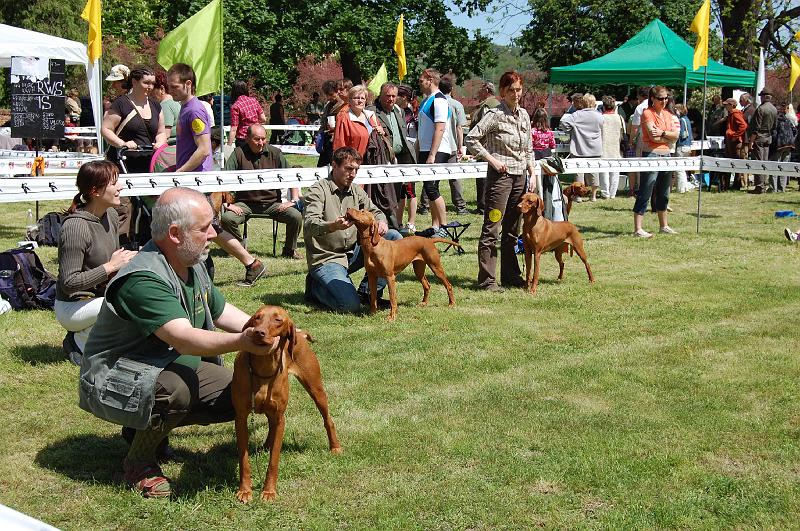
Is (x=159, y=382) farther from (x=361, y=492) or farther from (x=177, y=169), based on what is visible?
(x=177, y=169)

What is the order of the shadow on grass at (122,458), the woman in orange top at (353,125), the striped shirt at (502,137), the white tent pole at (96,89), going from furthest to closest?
the white tent pole at (96,89)
the woman in orange top at (353,125)
the striped shirt at (502,137)
the shadow on grass at (122,458)

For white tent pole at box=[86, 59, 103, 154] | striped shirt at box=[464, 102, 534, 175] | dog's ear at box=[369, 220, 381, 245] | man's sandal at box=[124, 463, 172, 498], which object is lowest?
man's sandal at box=[124, 463, 172, 498]

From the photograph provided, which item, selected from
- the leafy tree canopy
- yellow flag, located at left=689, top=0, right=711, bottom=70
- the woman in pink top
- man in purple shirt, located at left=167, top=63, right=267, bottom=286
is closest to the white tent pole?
the woman in pink top

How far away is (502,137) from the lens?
776cm

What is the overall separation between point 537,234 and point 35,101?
9145mm

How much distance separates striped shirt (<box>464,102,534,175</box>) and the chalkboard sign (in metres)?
8.30

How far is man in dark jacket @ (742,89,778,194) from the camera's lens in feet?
56.4

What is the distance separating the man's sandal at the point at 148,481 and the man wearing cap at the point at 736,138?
15.7 metres

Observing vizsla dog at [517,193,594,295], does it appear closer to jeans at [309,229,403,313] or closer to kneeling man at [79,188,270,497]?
jeans at [309,229,403,313]

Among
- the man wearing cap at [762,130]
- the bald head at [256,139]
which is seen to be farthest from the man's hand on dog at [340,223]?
the man wearing cap at [762,130]

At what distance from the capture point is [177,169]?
7.80 meters

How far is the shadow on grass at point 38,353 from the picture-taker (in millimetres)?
5848

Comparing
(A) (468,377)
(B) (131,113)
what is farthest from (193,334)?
(B) (131,113)

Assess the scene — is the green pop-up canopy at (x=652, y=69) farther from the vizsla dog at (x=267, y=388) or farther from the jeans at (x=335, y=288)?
→ the vizsla dog at (x=267, y=388)
